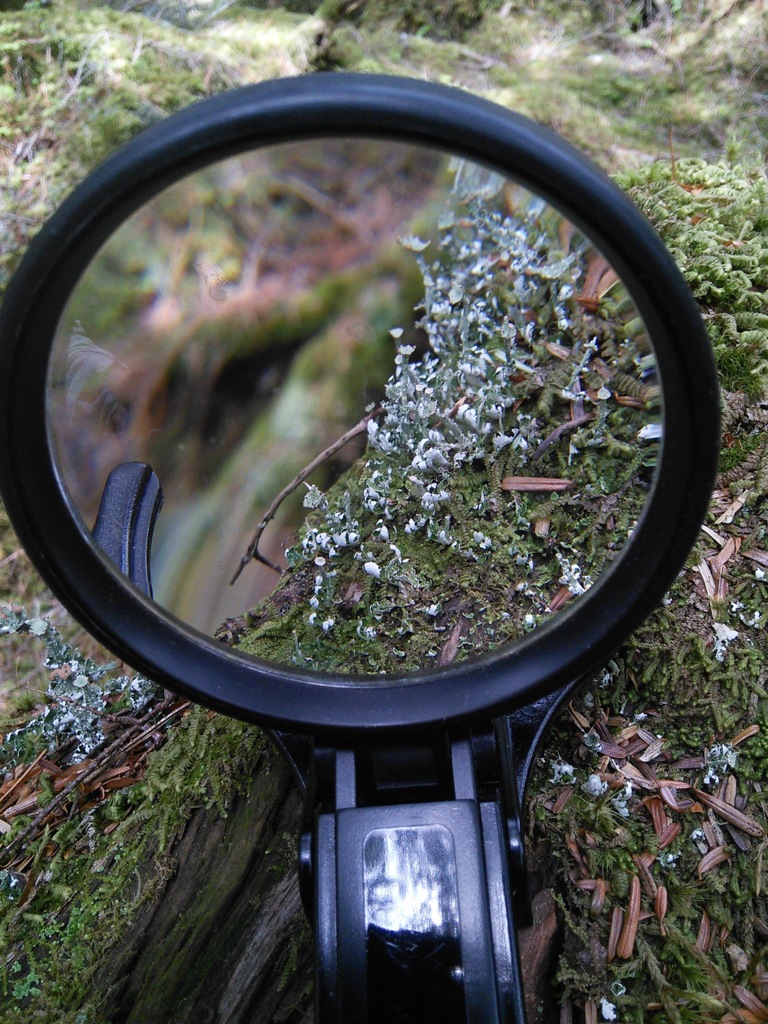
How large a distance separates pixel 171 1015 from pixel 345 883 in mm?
392

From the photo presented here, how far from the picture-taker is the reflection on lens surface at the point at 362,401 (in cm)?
106

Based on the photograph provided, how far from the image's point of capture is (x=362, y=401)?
4.60 ft

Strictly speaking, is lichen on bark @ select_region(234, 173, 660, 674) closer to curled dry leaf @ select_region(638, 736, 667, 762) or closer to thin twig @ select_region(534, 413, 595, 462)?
thin twig @ select_region(534, 413, 595, 462)

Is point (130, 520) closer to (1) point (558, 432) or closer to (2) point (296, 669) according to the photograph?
(2) point (296, 669)

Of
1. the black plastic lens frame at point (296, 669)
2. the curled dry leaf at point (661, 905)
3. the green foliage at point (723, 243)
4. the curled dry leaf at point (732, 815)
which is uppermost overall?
the green foliage at point (723, 243)

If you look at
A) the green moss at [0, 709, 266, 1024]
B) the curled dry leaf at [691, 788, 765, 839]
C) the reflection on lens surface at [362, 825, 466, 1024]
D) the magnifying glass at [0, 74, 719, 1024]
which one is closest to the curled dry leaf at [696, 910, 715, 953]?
the curled dry leaf at [691, 788, 765, 839]

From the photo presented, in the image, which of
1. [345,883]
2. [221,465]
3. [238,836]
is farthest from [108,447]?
[345,883]

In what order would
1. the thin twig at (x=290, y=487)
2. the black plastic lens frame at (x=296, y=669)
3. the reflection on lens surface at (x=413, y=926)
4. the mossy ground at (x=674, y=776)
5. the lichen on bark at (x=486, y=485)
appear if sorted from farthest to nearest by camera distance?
1. the thin twig at (x=290, y=487)
2. the lichen on bark at (x=486, y=485)
3. the mossy ground at (x=674, y=776)
4. the reflection on lens surface at (x=413, y=926)
5. the black plastic lens frame at (x=296, y=669)

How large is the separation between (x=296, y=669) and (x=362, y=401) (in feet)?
1.98

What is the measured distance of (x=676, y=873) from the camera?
0.99 m

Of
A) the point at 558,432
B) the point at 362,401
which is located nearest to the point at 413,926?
the point at 558,432

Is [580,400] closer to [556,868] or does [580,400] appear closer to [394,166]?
[394,166]

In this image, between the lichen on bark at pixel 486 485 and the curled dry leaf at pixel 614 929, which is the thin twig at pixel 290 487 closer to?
the lichen on bark at pixel 486 485

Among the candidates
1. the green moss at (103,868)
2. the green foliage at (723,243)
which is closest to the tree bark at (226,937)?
the green moss at (103,868)
